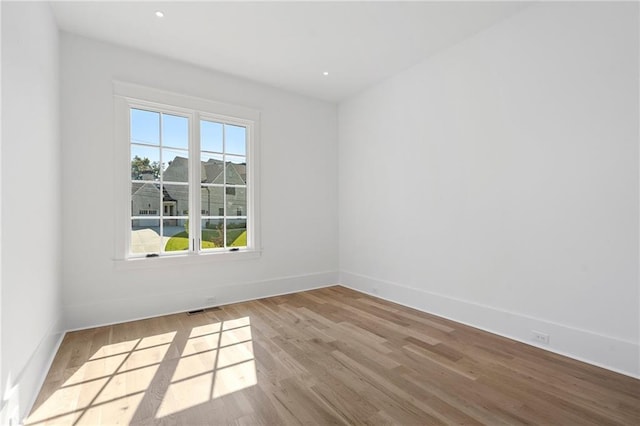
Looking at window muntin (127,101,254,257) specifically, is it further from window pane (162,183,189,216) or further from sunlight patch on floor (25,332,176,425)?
sunlight patch on floor (25,332,176,425)

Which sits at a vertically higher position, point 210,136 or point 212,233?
point 210,136

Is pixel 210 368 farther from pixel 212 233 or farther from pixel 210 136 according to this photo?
pixel 210 136

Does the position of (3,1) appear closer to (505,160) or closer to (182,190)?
(182,190)

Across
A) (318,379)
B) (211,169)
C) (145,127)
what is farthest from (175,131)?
(318,379)

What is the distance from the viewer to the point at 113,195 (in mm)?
3369

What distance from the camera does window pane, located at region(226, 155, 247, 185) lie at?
427 cm

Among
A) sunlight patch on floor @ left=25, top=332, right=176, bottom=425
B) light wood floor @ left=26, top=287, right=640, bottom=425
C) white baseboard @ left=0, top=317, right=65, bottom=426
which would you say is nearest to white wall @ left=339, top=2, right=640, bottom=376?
light wood floor @ left=26, top=287, right=640, bottom=425

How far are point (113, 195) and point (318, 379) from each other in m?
A: 2.85

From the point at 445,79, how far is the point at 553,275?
232cm

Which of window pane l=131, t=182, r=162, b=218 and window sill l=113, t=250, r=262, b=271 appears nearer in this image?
window sill l=113, t=250, r=262, b=271

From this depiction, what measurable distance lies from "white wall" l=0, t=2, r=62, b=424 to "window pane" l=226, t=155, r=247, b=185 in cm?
184

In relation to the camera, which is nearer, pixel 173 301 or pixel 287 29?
pixel 287 29

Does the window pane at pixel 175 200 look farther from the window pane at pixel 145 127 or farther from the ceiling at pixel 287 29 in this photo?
the ceiling at pixel 287 29

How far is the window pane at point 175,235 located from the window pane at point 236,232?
1.82 ft
